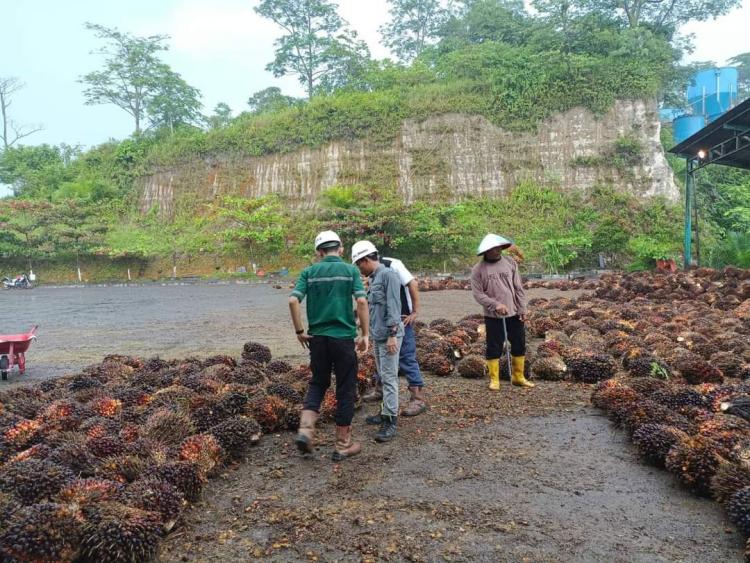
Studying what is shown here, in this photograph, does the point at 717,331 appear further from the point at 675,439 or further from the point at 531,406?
the point at 675,439

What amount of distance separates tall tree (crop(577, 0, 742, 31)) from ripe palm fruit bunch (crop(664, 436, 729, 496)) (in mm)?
36653

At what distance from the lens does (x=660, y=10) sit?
34688 mm

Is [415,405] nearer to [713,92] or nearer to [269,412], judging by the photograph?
[269,412]

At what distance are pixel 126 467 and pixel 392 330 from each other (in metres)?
2.26

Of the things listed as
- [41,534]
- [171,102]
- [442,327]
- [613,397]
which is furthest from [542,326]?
[171,102]

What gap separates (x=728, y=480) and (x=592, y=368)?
10.2 ft

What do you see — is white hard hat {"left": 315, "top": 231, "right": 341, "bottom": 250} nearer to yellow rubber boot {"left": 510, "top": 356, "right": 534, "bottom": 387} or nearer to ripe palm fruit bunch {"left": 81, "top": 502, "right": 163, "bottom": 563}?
ripe palm fruit bunch {"left": 81, "top": 502, "right": 163, "bottom": 563}

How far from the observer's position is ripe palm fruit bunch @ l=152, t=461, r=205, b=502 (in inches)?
128

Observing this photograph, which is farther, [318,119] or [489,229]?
[318,119]

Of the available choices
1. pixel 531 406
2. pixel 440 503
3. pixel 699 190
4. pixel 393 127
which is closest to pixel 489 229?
pixel 393 127

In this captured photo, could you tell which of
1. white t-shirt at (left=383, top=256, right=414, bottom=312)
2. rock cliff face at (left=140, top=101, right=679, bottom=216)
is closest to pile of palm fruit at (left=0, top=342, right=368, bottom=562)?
white t-shirt at (left=383, top=256, right=414, bottom=312)

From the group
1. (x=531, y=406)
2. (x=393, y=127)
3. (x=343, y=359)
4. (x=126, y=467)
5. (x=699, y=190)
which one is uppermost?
(x=393, y=127)

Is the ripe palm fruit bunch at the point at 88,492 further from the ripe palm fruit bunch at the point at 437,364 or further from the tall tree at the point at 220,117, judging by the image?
the tall tree at the point at 220,117

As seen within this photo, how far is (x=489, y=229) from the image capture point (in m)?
30.3
